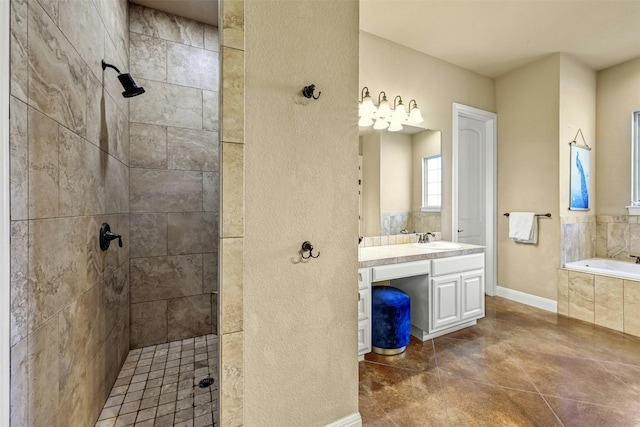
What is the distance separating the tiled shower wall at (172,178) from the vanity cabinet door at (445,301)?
197cm

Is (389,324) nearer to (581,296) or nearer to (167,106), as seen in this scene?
(581,296)

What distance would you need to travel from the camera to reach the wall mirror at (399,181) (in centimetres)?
276

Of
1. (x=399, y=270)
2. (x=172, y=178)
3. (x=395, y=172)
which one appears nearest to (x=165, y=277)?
(x=172, y=178)

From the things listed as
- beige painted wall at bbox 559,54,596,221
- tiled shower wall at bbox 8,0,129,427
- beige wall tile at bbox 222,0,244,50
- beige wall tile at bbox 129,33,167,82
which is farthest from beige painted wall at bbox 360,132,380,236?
beige painted wall at bbox 559,54,596,221

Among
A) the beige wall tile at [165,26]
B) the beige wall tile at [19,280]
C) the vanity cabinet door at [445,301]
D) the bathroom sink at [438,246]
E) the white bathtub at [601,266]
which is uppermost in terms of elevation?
the beige wall tile at [165,26]

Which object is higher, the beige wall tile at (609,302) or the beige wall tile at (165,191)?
the beige wall tile at (165,191)

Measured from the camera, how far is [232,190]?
1146mm

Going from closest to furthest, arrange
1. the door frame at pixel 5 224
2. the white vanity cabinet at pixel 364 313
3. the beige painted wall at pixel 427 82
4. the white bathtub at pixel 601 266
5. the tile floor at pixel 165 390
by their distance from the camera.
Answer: the door frame at pixel 5 224, the tile floor at pixel 165 390, the white vanity cabinet at pixel 364 313, the beige painted wall at pixel 427 82, the white bathtub at pixel 601 266

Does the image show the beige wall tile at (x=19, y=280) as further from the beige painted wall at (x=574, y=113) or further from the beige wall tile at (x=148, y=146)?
the beige painted wall at (x=574, y=113)

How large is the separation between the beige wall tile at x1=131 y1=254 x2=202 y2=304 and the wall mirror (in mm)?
1587

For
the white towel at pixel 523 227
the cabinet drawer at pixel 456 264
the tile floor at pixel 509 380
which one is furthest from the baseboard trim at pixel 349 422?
the white towel at pixel 523 227

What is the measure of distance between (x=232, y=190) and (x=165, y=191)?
5.33 ft

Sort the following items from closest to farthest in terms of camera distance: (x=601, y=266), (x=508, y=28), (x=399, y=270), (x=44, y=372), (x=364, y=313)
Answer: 1. (x=44, y=372)
2. (x=364, y=313)
3. (x=399, y=270)
4. (x=508, y=28)
5. (x=601, y=266)

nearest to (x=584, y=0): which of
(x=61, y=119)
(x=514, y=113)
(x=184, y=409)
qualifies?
(x=514, y=113)
